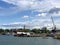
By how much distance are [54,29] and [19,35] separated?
1232 inches

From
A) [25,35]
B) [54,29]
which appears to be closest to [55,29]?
[54,29]

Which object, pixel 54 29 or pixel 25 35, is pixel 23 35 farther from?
pixel 54 29

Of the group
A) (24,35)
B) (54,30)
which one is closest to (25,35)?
(24,35)

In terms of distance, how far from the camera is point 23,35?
522ft

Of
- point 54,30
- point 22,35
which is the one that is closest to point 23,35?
point 22,35

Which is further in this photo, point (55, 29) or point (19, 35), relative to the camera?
point (55, 29)

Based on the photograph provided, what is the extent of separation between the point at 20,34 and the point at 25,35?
513 centimetres

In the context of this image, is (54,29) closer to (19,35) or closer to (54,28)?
(54,28)

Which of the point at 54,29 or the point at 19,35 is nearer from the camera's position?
the point at 19,35

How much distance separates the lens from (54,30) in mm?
169875

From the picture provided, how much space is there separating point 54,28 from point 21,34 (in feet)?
97.4

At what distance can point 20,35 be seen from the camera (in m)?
160

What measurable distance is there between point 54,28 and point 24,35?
2830cm

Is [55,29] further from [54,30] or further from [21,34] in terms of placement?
[21,34]
